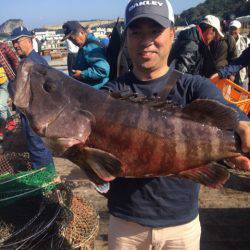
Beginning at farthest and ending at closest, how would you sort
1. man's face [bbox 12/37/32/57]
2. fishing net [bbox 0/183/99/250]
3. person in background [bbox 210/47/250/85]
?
man's face [bbox 12/37/32/57]
person in background [bbox 210/47/250/85]
fishing net [bbox 0/183/99/250]

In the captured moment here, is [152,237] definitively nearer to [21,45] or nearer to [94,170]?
[94,170]

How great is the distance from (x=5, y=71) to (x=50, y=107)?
6.79 metres

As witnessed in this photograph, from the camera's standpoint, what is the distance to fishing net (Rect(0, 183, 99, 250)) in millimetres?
3773

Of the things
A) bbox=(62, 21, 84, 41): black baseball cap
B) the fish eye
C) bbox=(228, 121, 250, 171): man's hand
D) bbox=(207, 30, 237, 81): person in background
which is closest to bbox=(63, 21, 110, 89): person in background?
bbox=(62, 21, 84, 41): black baseball cap

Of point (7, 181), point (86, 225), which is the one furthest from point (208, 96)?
point (7, 181)

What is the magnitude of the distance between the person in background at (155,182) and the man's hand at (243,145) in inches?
5.8

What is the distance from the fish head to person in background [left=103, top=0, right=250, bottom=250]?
0.42 m

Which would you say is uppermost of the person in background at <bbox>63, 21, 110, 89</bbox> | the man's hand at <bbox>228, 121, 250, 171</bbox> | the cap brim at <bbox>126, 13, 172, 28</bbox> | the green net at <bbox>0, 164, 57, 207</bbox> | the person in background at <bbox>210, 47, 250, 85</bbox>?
the cap brim at <bbox>126, 13, 172, 28</bbox>

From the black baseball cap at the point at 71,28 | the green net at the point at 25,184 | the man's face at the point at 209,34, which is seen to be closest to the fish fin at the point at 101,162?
the green net at the point at 25,184

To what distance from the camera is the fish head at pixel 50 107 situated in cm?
206

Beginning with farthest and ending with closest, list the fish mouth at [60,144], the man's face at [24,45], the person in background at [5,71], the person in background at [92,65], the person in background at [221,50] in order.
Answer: the person in background at [221,50] < the person in background at [5,71] < the man's face at [24,45] < the person in background at [92,65] < the fish mouth at [60,144]

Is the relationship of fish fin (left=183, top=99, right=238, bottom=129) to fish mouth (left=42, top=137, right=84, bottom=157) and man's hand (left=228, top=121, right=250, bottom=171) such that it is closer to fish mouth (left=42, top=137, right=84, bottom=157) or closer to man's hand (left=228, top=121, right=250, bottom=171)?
man's hand (left=228, top=121, right=250, bottom=171)

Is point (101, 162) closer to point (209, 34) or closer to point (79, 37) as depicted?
point (79, 37)

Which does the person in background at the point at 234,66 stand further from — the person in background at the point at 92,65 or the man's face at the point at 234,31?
the man's face at the point at 234,31
